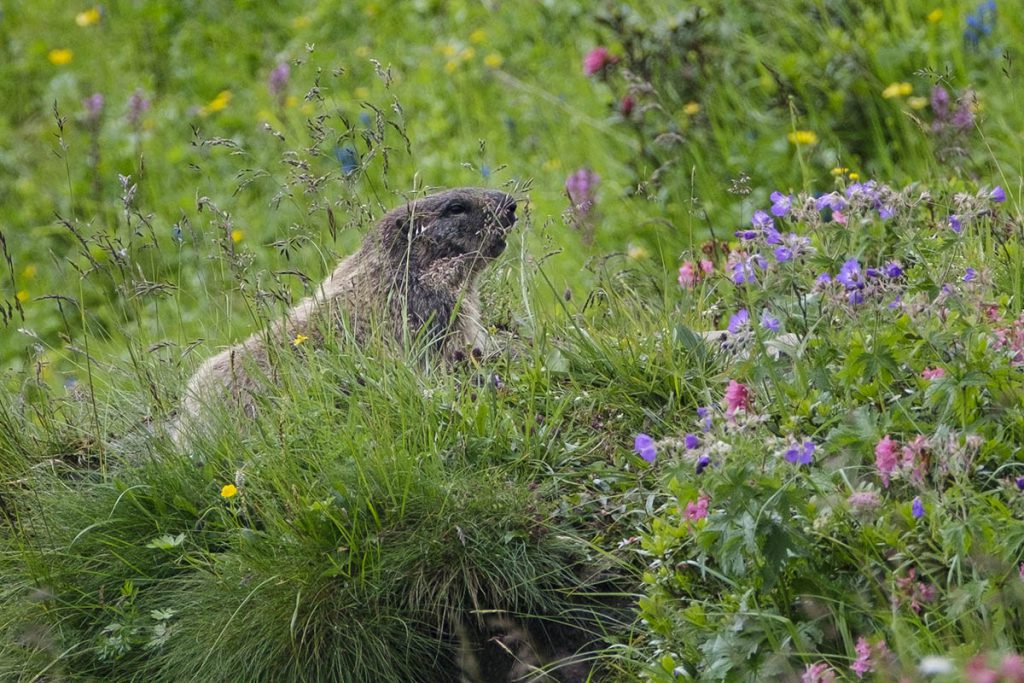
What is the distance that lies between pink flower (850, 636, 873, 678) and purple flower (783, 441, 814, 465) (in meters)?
0.38

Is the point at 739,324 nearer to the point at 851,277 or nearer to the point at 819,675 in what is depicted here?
the point at 851,277

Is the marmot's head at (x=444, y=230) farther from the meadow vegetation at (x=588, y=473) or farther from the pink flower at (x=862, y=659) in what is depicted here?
the pink flower at (x=862, y=659)

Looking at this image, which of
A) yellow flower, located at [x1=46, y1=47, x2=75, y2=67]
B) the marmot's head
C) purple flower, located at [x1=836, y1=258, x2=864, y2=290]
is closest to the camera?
purple flower, located at [x1=836, y1=258, x2=864, y2=290]

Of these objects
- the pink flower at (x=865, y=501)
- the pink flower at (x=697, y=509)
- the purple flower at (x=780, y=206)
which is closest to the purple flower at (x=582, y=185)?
the purple flower at (x=780, y=206)

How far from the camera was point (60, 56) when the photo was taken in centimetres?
1094

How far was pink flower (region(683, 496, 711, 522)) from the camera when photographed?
2.98m

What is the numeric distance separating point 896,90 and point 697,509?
4108mm

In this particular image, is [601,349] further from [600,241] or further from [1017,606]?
[600,241]

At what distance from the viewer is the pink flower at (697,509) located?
2982mm

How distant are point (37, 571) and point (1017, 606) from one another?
249 centimetres

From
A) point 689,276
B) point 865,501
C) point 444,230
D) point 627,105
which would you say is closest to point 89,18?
point 627,105

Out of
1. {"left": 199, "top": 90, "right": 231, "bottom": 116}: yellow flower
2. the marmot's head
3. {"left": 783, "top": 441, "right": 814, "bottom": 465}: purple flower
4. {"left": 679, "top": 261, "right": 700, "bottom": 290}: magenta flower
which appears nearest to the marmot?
the marmot's head

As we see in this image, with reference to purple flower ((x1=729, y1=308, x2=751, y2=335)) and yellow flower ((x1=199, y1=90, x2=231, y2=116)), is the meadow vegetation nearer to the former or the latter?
purple flower ((x1=729, y1=308, x2=751, y2=335))

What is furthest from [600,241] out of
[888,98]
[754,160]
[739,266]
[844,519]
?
[844,519]
